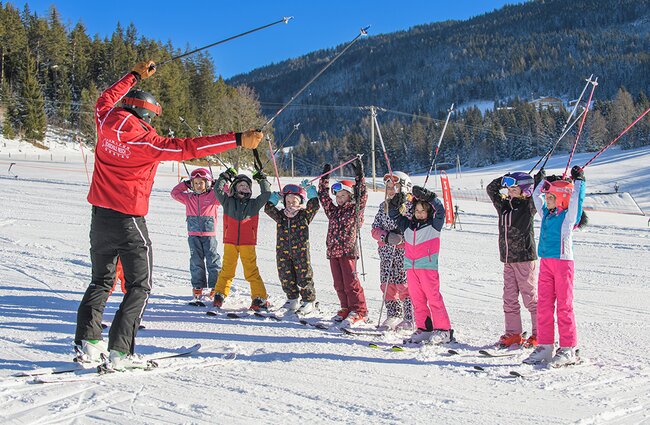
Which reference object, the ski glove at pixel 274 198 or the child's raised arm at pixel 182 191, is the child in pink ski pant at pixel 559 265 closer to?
the ski glove at pixel 274 198

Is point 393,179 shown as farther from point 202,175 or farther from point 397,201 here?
point 202,175

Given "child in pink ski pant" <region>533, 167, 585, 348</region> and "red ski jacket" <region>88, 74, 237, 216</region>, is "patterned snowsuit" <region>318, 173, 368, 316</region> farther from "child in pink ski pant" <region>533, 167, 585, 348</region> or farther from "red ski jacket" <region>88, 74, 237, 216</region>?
"red ski jacket" <region>88, 74, 237, 216</region>

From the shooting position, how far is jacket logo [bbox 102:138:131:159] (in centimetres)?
354

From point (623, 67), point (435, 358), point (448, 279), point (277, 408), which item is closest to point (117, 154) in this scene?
point (277, 408)

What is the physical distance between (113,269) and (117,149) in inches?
33.2

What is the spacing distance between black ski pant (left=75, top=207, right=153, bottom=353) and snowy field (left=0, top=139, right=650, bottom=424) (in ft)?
1.16

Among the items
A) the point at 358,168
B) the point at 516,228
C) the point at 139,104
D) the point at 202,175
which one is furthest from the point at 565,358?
the point at 202,175

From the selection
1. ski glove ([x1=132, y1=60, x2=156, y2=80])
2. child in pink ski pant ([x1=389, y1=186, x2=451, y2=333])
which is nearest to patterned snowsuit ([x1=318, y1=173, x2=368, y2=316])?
child in pink ski pant ([x1=389, y1=186, x2=451, y2=333])

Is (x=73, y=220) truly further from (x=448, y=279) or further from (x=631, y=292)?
(x=631, y=292)

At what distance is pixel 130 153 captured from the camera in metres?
3.54

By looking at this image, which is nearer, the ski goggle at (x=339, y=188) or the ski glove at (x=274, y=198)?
the ski goggle at (x=339, y=188)

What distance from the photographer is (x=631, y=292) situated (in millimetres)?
7641

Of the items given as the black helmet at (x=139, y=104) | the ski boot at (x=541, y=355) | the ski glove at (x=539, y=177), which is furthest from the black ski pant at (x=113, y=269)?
the ski glove at (x=539, y=177)

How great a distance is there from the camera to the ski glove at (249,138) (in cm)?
344
